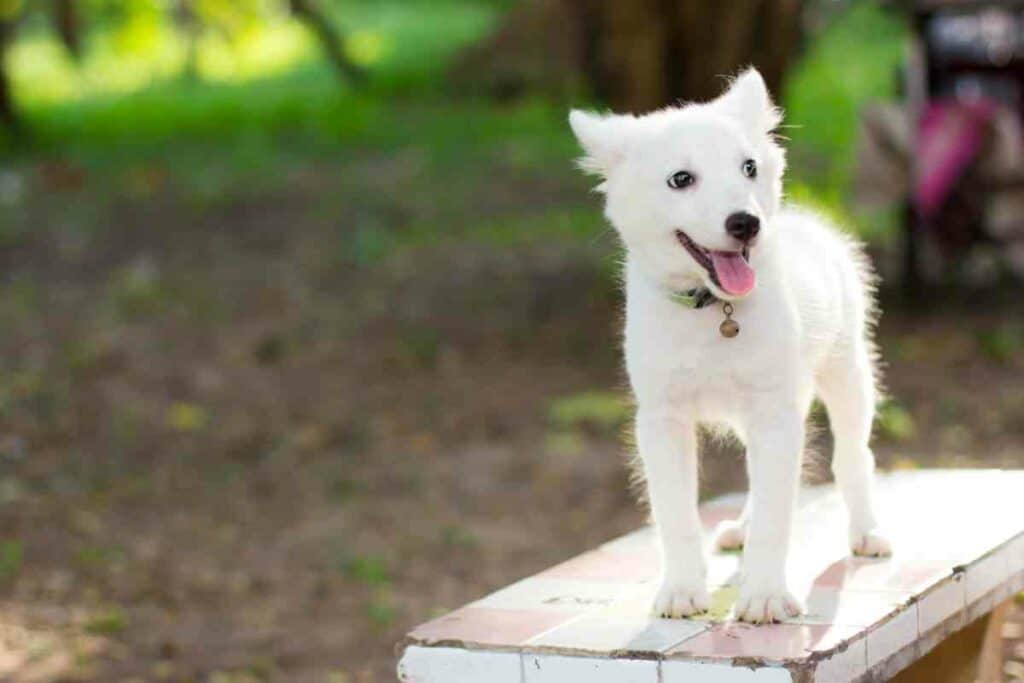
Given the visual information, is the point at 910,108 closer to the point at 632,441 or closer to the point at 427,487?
the point at 427,487

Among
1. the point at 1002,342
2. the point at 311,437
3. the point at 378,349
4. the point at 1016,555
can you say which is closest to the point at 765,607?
the point at 1016,555

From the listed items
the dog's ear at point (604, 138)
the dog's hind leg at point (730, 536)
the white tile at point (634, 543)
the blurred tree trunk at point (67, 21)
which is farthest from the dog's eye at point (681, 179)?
the blurred tree trunk at point (67, 21)

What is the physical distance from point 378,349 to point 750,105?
760cm

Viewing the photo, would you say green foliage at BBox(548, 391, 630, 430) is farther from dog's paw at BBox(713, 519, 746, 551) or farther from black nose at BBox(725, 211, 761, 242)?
black nose at BBox(725, 211, 761, 242)

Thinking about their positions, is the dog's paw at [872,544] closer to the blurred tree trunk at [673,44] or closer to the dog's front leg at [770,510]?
the dog's front leg at [770,510]

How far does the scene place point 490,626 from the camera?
3879mm

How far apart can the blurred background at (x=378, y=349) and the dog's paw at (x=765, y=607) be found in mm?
2035

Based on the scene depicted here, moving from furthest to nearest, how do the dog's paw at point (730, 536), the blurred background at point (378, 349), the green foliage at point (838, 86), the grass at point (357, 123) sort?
the green foliage at point (838, 86) < the grass at point (357, 123) < the blurred background at point (378, 349) < the dog's paw at point (730, 536)

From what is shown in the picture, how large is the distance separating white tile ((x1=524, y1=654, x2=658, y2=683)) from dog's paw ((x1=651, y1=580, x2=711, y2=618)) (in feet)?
0.96

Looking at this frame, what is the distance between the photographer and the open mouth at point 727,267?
3.50 meters

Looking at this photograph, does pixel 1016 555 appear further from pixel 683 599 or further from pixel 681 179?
pixel 681 179

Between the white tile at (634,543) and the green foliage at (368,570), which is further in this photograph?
the green foliage at (368,570)

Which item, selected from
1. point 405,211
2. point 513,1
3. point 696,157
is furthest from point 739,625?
point 513,1

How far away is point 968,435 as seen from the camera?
8.77 meters
